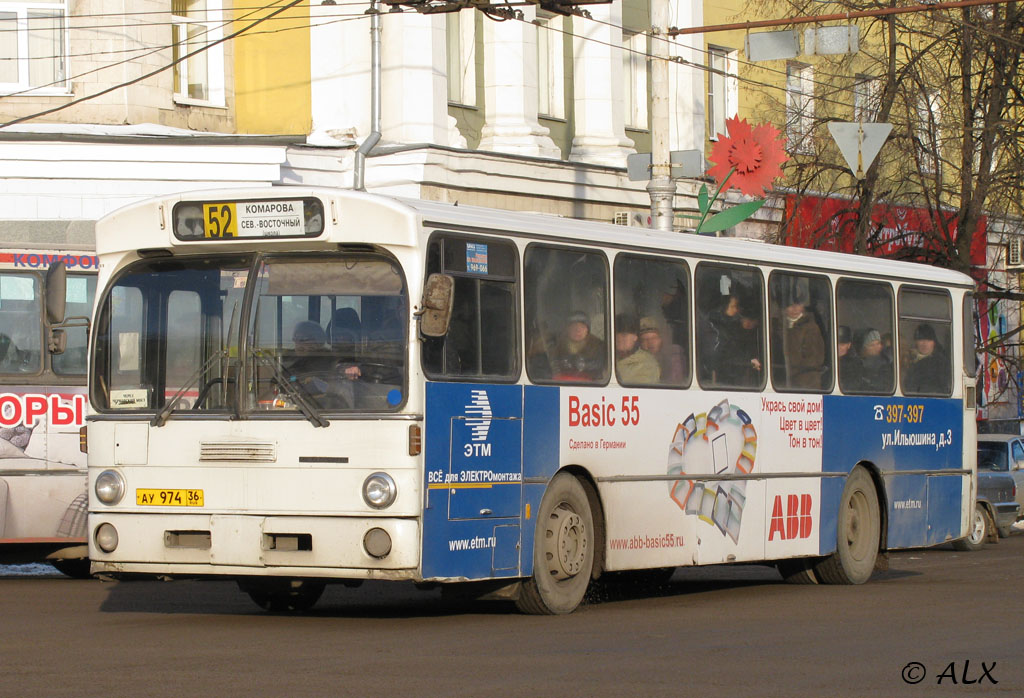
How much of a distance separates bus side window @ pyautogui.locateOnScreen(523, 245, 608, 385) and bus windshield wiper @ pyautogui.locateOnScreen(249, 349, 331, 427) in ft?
5.38

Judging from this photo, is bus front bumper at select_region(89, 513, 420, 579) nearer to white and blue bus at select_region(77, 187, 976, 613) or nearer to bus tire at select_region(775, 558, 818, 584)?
white and blue bus at select_region(77, 187, 976, 613)

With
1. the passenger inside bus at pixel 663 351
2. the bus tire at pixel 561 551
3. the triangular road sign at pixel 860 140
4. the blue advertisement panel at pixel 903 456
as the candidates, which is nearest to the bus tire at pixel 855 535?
the blue advertisement panel at pixel 903 456

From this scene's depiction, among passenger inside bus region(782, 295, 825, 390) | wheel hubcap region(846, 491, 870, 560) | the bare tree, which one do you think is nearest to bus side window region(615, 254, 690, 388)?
passenger inside bus region(782, 295, 825, 390)

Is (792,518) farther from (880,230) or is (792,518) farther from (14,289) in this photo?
(880,230)

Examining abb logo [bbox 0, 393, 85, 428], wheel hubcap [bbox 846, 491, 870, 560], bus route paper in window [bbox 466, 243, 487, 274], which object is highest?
bus route paper in window [bbox 466, 243, 487, 274]

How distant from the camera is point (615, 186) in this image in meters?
29.8

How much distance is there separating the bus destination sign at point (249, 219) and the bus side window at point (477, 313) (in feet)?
2.57

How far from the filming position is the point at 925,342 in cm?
1747

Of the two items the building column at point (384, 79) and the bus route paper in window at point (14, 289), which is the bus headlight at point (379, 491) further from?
the building column at point (384, 79)

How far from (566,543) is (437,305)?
238 centimetres

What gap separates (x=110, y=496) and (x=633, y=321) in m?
3.97

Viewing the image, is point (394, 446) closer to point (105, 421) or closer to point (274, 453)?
point (274, 453)

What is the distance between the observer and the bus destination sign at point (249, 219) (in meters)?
11.6

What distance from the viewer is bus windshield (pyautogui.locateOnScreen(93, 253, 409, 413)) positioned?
11.4 meters
